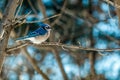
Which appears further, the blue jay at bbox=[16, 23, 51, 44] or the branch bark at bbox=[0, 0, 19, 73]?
the blue jay at bbox=[16, 23, 51, 44]

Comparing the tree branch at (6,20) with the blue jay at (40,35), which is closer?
the tree branch at (6,20)

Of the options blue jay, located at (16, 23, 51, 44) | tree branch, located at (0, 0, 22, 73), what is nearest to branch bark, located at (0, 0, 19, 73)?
tree branch, located at (0, 0, 22, 73)

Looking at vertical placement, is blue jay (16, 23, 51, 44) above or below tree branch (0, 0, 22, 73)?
below

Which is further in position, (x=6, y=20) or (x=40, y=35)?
(x=40, y=35)

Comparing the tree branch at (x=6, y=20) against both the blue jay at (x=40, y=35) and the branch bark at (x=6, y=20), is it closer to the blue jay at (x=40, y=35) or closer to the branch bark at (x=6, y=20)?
the branch bark at (x=6, y=20)

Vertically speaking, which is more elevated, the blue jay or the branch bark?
the branch bark

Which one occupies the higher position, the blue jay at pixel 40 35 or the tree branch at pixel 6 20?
the tree branch at pixel 6 20

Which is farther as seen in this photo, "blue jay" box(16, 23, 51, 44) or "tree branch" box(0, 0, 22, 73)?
"blue jay" box(16, 23, 51, 44)

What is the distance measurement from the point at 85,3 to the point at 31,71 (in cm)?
196

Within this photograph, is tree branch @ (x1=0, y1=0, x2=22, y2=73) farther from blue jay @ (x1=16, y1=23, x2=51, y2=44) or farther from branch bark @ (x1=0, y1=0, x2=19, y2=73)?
blue jay @ (x1=16, y1=23, x2=51, y2=44)

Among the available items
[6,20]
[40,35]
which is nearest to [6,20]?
[6,20]

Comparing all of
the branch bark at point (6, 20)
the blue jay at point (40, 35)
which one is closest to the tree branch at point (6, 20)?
the branch bark at point (6, 20)

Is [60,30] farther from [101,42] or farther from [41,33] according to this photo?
[41,33]

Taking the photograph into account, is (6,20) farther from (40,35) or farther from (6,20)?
(40,35)
